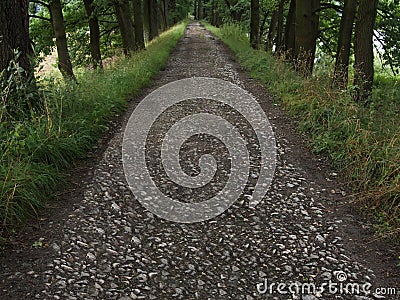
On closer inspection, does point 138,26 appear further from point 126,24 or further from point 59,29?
point 59,29

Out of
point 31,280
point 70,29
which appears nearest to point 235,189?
point 31,280

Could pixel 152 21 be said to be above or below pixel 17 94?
above

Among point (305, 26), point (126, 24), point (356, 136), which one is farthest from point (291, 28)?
point (356, 136)

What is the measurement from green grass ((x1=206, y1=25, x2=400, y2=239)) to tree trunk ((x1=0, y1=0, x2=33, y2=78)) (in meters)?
5.00

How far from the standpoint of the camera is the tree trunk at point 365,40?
30.5ft

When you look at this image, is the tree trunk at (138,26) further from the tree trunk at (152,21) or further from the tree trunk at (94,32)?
the tree trunk at (152,21)

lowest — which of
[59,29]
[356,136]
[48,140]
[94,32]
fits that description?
[356,136]

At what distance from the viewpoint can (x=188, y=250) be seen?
414cm

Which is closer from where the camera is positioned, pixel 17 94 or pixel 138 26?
pixel 17 94

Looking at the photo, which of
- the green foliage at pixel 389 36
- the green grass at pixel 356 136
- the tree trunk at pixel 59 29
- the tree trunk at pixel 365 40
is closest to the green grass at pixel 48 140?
the tree trunk at pixel 59 29

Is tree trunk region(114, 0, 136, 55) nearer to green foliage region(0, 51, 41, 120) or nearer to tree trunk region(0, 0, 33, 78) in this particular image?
tree trunk region(0, 0, 33, 78)

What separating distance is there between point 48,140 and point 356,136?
464 centimetres

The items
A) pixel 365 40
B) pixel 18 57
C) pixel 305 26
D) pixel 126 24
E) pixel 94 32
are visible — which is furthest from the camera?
pixel 94 32

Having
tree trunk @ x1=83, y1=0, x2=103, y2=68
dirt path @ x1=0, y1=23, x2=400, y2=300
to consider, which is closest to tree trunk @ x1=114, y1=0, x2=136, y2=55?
tree trunk @ x1=83, y1=0, x2=103, y2=68
